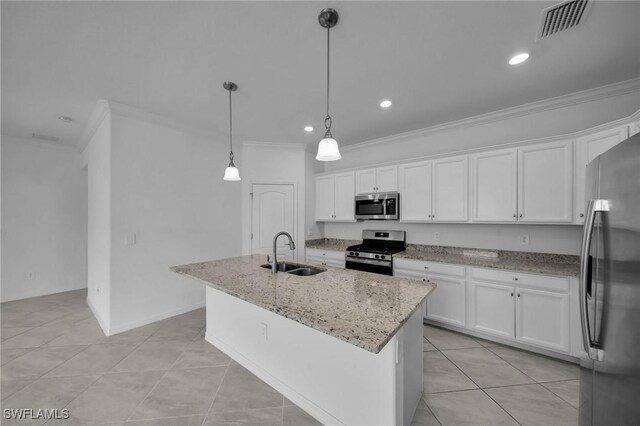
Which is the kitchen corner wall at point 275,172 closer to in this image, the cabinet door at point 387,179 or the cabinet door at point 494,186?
the cabinet door at point 387,179

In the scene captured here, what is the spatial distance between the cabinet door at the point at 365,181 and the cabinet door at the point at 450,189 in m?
0.92

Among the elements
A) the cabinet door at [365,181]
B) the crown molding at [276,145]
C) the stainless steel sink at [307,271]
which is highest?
the crown molding at [276,145]

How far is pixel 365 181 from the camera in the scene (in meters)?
3.96

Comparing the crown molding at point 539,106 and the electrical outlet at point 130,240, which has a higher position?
the crown molding at point 539,106

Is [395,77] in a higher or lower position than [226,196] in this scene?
higher

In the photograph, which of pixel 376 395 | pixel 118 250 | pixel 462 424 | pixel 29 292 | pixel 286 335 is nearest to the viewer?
pixel 376 395

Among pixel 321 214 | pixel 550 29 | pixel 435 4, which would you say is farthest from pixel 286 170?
pixel 550 29

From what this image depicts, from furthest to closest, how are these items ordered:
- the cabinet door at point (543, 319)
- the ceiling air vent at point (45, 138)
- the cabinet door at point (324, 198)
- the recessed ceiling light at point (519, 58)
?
1. the cabinet door at point (324, 198)
2. the ceiling air vent at point (45, 138)
3. the cabinet door at point (543, 319)
4. the recessed ceiling light at point (519, 58)

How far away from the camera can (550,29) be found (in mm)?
1670

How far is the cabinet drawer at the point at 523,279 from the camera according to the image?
228 centimetres

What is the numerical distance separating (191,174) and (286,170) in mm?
1559

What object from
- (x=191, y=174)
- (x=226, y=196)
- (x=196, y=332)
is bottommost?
(x=196, y=332)

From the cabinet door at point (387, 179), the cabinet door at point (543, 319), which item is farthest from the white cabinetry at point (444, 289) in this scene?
the cabinet door at point (387, 179)

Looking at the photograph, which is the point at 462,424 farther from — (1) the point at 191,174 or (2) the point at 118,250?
(1) the point at 191,174
